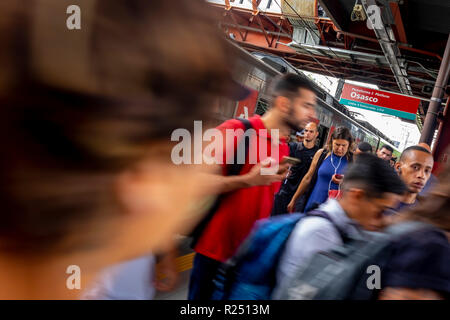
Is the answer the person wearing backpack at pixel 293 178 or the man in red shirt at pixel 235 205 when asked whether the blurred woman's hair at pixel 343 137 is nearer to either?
the person wearing backpack at pixel 293 178

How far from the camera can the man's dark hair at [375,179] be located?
63.2 inches

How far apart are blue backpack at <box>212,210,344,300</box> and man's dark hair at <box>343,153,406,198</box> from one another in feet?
1.22

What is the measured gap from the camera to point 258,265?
1.31 meters

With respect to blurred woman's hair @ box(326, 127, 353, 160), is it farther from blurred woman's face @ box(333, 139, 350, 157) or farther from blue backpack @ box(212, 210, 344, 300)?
blue backpack @ box(212, 210, 344, 300)

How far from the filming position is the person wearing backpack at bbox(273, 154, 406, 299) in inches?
49.5

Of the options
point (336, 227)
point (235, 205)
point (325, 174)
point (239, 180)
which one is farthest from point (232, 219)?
point (325, 174)

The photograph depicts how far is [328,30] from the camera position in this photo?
43.3 ft

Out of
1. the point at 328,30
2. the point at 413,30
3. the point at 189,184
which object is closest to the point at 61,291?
the point at 189,184

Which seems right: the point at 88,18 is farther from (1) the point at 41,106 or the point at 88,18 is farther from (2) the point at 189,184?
(2) the point at 189,184

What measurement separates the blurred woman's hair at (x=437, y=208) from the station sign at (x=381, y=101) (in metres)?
9.07

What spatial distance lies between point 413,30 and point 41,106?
1196cm

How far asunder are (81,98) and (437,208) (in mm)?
1436

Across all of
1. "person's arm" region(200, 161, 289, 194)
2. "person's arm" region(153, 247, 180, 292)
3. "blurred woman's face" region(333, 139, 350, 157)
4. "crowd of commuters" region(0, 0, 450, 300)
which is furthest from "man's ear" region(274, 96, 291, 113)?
"blurred woman's face" region(333, 139, 350, 157)

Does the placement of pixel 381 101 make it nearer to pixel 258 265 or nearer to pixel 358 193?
pixel 358 193
